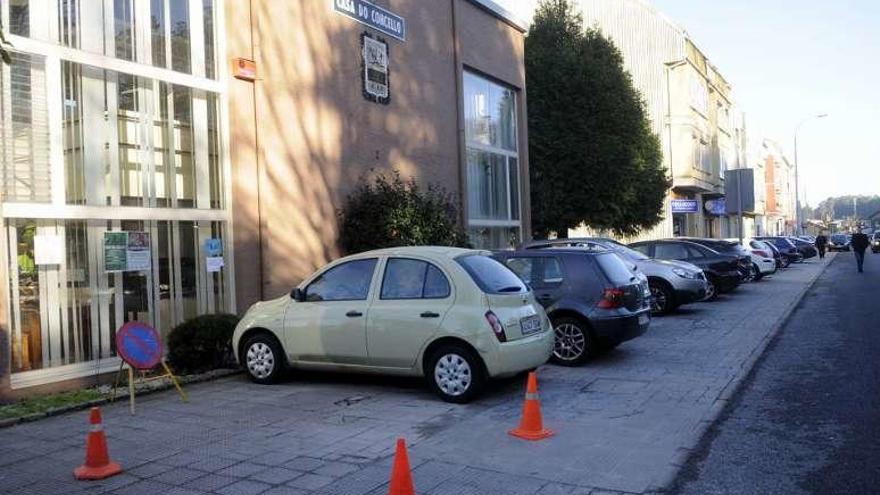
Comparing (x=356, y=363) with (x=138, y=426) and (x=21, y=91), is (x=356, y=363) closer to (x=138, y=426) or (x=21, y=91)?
(x=138, y=426)

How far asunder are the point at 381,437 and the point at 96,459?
7.32ft

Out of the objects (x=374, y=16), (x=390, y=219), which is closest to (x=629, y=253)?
(x=390, y=219)

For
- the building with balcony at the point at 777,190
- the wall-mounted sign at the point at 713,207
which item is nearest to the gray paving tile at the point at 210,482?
the wall-mounted sign at the point at 713,207

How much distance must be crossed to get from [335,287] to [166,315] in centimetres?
289

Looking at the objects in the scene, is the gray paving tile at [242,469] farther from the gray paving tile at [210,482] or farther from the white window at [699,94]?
the white window at [699,94]

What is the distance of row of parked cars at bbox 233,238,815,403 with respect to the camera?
771 centimetres

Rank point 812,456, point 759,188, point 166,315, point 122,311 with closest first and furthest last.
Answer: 1. point 812,456
2. point 122,311
3. point 166,315
4. point 759,188

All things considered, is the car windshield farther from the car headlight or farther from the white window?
the white window

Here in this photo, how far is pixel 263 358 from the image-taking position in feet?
29.3

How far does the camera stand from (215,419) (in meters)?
7.27

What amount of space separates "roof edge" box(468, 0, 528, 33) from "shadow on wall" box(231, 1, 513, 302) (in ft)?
9.15

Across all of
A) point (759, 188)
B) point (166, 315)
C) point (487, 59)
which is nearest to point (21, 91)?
point (166, 315)

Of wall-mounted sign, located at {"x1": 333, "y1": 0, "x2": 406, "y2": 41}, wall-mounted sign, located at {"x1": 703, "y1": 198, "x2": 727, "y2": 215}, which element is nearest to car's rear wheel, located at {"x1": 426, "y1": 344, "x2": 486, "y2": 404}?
wall-mounted sign, located at {"x1": 333, "y1": 0, "x2": 406, "y2": 41}

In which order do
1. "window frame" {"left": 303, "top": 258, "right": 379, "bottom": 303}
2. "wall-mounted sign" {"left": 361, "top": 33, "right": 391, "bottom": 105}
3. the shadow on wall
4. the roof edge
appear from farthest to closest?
the roof edge → "wall-mounted sign" {"left": 361, "top": 33, "right": 391, "bottom": 105} → the shadow on wall → "window frame" {"left": 303, "top": 258, "right": 379, "bottom": 303}
